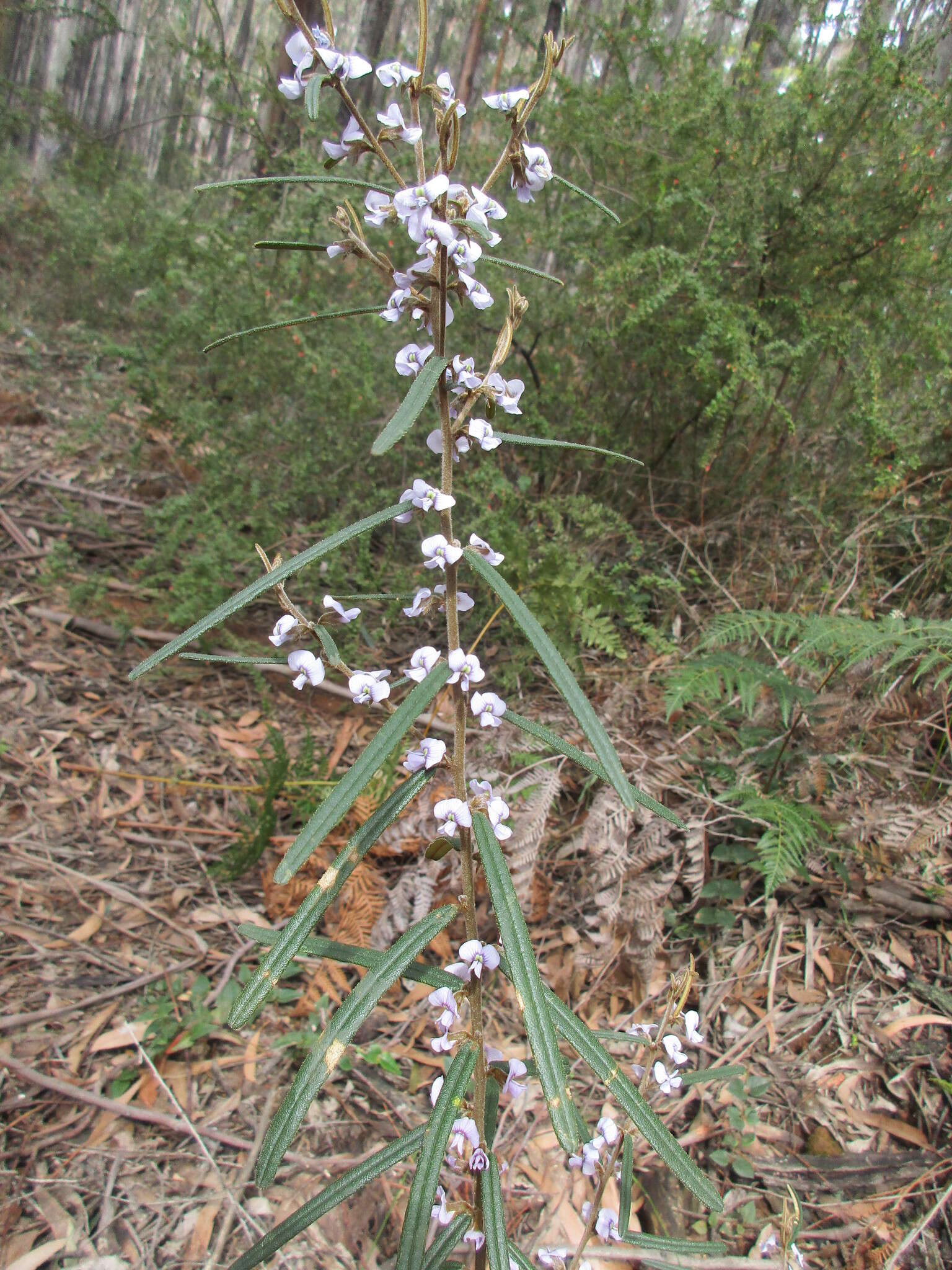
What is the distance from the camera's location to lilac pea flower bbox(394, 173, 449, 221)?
813mm

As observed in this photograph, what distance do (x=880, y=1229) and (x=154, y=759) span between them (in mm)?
2618

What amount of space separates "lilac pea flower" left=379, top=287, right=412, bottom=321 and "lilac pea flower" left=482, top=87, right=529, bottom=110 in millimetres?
262

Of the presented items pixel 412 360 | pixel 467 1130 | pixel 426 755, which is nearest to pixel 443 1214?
pixel 467 1130

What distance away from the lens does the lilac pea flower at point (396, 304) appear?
0.91m

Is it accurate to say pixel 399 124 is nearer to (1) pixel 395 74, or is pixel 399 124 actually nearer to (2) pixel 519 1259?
(1) pixel 395 74

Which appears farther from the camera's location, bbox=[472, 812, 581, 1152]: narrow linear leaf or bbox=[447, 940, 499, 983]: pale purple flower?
bbox=[447, 940, 499, 983]: pale purple flower

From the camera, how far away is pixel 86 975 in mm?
2078

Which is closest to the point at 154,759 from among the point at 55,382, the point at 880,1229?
the point at 880,1229

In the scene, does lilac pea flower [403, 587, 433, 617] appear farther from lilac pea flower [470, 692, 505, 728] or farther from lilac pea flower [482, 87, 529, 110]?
lilac pea flower [482, 87, 529, 110]

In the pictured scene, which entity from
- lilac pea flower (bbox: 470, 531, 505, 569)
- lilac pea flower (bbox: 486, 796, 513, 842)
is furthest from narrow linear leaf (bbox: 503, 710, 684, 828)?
lilac pea flower (bbox: 470, 531, 505, 569)

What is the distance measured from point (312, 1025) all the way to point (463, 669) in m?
1.47

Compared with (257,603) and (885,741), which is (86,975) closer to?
(257,603)

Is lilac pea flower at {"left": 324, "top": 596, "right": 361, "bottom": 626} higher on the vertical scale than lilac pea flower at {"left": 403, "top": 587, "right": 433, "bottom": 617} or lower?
lower

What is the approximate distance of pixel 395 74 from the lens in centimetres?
86
